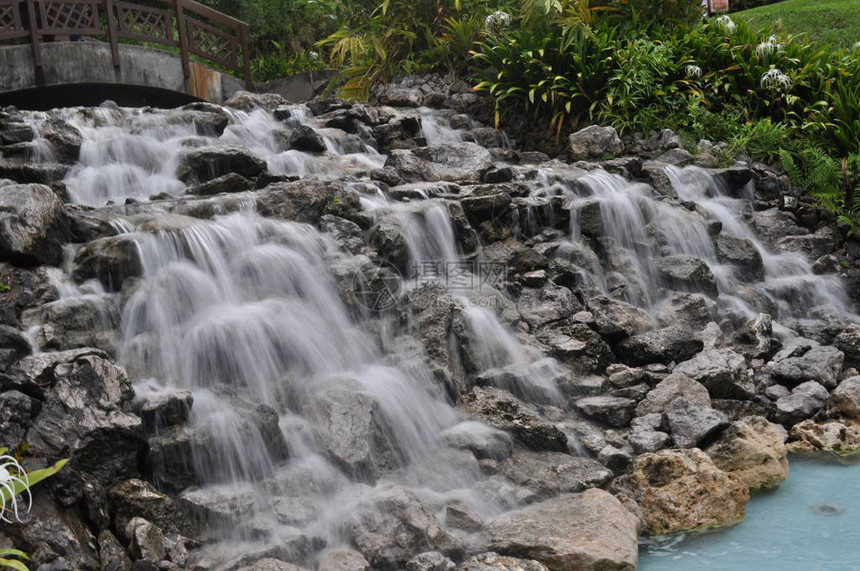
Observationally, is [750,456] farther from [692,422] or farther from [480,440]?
[480,440]

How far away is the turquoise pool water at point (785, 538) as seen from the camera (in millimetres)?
4574

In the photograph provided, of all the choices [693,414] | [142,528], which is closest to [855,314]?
[693,414]

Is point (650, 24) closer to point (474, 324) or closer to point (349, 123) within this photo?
point (349, 123)

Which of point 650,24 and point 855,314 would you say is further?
point 650,24

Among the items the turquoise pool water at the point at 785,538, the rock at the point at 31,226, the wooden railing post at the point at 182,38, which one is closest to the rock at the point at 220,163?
the rock at the point at 31,226

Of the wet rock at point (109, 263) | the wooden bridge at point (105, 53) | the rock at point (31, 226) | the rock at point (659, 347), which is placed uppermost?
the wooden bridge at point (105, 53)

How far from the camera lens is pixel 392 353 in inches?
247

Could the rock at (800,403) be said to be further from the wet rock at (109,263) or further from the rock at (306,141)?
the rock at (306,141)

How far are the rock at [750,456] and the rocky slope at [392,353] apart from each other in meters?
0.02

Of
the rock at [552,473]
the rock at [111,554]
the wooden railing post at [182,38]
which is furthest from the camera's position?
the wooden railing post at [182,38]

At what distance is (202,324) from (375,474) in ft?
5.47

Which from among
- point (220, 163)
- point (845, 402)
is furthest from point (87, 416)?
point (845, 402)

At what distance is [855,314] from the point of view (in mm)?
8664

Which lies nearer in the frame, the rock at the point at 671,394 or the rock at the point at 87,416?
the rock at the point at 87,416
